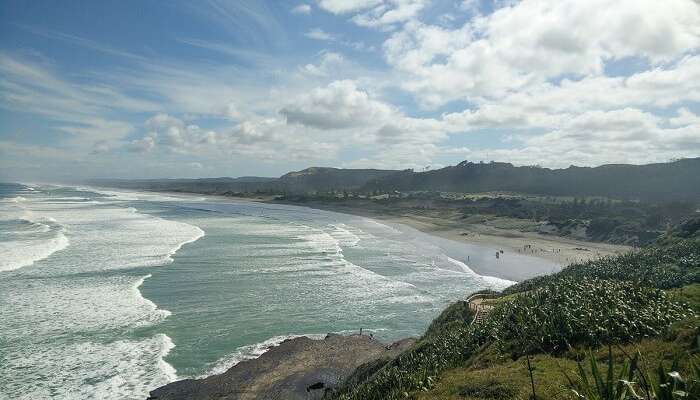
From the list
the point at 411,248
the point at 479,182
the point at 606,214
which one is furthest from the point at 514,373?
the point at 479,182

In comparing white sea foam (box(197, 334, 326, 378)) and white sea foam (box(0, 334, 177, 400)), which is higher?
white sea foam (box(0, 334, 177, 400))

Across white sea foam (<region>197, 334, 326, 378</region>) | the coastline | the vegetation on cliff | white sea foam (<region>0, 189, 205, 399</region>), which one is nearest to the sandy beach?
the coastline

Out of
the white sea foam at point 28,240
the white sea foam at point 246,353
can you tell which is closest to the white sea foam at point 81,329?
the white sea foam at point 28,240

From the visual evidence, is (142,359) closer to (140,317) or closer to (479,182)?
(140,317)

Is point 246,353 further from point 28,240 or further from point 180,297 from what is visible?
point 28,240

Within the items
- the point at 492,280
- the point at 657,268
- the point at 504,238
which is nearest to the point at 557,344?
the point at 657,268

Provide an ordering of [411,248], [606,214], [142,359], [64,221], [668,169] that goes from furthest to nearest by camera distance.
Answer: [668,169] < [606,214] < [64,221] < [411,248] < [142,359]

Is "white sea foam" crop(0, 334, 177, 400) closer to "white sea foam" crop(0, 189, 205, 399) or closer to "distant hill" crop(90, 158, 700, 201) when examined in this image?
"white sea foam" crop(0, 189, 205, 399)
